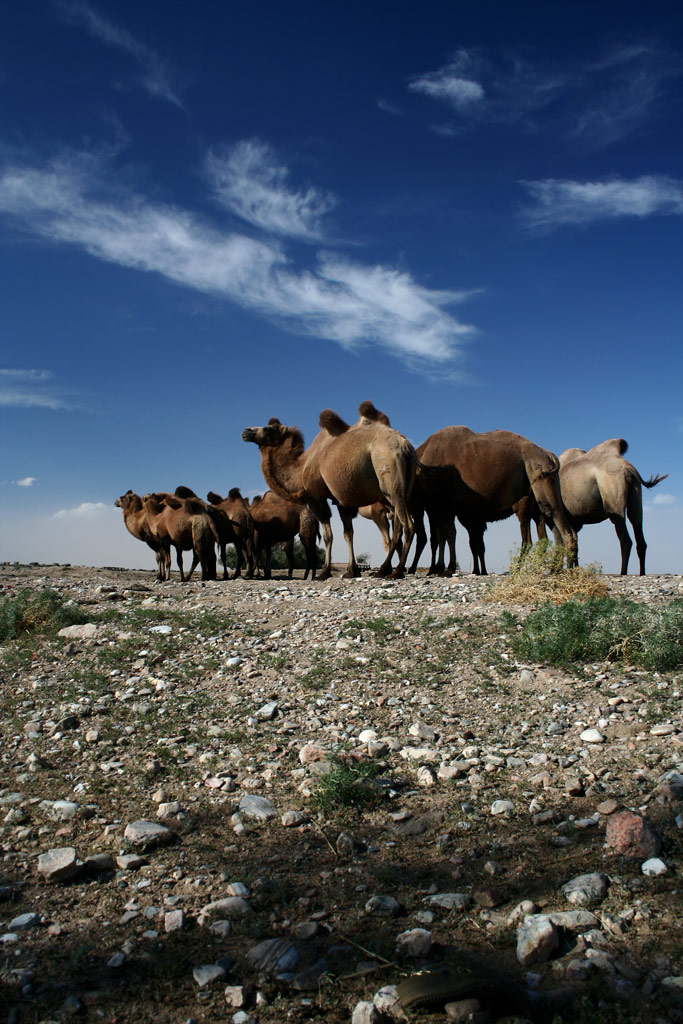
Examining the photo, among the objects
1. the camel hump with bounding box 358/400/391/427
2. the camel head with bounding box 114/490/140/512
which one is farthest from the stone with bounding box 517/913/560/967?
the camel head with bounding box 114/490/140/512

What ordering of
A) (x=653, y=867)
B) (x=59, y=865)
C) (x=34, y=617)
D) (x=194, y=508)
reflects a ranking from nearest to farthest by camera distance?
(x=653, y=867) → (x=59, y=865) → (x=34, y=617) → (x=194, y=508)

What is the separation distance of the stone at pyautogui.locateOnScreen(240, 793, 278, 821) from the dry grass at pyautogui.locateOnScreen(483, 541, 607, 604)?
4.68 meters

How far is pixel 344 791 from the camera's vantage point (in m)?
4.38

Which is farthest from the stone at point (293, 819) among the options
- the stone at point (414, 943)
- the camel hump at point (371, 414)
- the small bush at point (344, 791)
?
the camel hump at point (371, 414)

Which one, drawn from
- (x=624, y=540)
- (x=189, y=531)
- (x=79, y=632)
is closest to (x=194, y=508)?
(x=189, y=531)

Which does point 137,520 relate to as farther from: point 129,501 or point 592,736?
point 592,736

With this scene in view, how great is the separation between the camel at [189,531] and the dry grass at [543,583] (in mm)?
9648

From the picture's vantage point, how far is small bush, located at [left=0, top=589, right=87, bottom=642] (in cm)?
884

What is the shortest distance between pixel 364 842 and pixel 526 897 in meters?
1.00

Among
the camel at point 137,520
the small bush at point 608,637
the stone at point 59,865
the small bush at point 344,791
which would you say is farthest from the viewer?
the camel at point 137,520

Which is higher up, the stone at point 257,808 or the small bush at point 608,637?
the small bush at point 608,637

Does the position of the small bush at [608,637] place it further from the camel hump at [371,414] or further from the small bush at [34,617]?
the camel hump at [371,414]

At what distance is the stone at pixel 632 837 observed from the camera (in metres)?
3.53

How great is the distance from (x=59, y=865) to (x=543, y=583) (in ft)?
21.2
